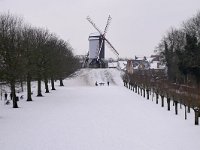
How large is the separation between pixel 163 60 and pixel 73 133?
217 feet

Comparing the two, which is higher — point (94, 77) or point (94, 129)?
point (94, 77)

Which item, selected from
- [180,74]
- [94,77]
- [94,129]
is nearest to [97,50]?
[94,77]

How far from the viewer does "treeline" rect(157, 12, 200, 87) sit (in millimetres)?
64688

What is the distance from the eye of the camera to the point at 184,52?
68.6m

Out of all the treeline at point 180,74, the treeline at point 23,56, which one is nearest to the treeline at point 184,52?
the treeline at point 180,74

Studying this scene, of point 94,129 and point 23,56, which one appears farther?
point 23,56

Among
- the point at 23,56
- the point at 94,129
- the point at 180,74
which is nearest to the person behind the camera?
the point at 94,129

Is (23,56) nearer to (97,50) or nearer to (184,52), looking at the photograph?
(184,52)

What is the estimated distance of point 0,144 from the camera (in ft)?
82.6

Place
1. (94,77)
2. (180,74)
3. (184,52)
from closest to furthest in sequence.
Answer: (184,52) < (180,74) < (94,77)

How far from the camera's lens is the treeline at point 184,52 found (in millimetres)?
64688

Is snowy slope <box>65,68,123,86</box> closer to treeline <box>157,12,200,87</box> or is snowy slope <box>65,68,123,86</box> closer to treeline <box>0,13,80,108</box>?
treeline <box>157,12,200,87</box>

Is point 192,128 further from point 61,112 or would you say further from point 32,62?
point 32,62

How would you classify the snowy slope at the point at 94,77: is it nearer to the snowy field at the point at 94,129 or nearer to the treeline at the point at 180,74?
the treeline at the point at 180,74
